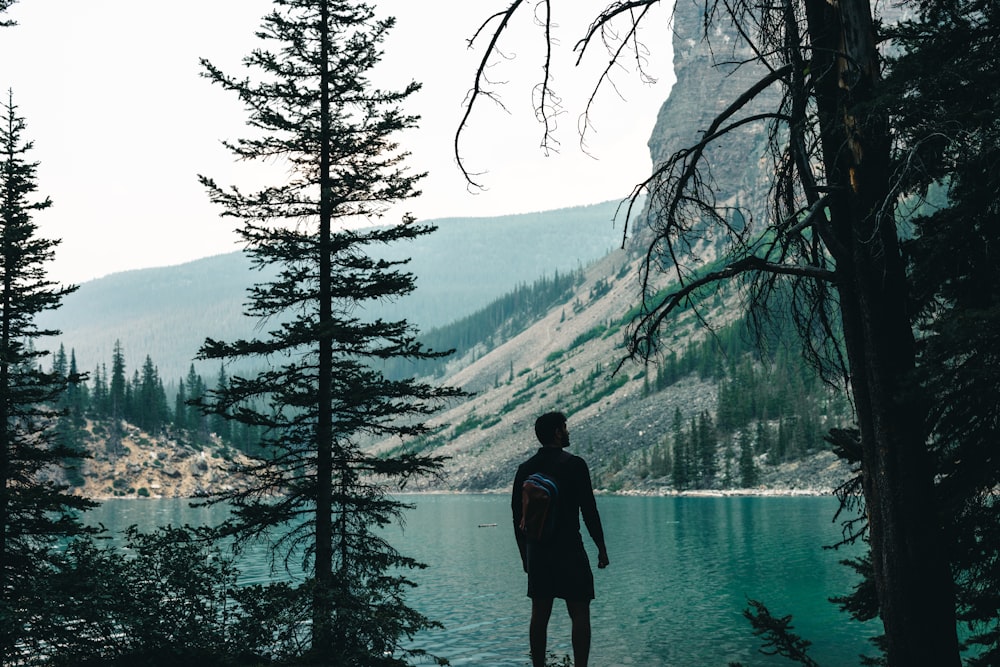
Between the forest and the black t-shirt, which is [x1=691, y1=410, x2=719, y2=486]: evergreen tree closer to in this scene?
the forest

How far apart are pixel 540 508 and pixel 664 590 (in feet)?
138

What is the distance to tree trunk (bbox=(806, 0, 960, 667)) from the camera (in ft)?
20.2

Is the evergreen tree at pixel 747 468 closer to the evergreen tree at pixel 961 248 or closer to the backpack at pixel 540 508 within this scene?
the evergreen tree at pixel 961 248

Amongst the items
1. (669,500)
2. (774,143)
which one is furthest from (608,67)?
(669,500)

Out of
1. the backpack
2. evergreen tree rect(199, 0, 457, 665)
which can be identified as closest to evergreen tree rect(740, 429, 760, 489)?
evergreen tree rect(199, 0, 457, 665)

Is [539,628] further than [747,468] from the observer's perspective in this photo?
No

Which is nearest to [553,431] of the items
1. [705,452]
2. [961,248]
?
[961,248]

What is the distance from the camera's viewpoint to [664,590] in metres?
46.3

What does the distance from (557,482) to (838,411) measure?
159455mm

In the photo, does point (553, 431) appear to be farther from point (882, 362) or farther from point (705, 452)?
point (705, 452)

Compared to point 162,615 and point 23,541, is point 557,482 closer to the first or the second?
point 162,615

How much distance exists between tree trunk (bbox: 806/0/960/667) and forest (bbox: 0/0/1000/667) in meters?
0.02

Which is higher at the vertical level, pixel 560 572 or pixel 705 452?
pixel 560 572

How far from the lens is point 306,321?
62.5 ft
